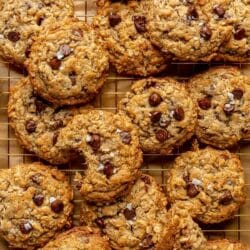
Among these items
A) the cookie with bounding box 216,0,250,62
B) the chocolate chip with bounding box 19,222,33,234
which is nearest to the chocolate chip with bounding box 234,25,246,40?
the cookie with bounding box 216,0,250,62

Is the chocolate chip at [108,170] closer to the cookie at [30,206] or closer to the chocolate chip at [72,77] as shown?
the cookie at [30,206]

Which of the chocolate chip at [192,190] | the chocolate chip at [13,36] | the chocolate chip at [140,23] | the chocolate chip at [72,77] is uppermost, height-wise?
the chocolate chip at [140,23]

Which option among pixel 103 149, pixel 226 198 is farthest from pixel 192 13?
pixel 226 198

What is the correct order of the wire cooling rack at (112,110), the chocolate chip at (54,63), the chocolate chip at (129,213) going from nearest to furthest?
the chocolate chip at (54,63) → the chocolate chip at (129,213) → the wire cooling rack at (112,110)

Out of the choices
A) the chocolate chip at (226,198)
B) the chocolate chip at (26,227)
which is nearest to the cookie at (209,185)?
the chocolate chip at (226,198)

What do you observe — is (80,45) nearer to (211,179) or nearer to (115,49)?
(115,49)

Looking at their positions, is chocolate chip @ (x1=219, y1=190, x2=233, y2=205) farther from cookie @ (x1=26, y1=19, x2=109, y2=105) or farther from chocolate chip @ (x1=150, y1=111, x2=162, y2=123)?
cookie @ (x1=26, y1=19, x2=109, y2=105)

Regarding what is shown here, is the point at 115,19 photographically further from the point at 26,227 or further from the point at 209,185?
the point at 26,227

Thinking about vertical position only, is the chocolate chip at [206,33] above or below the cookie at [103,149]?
above
